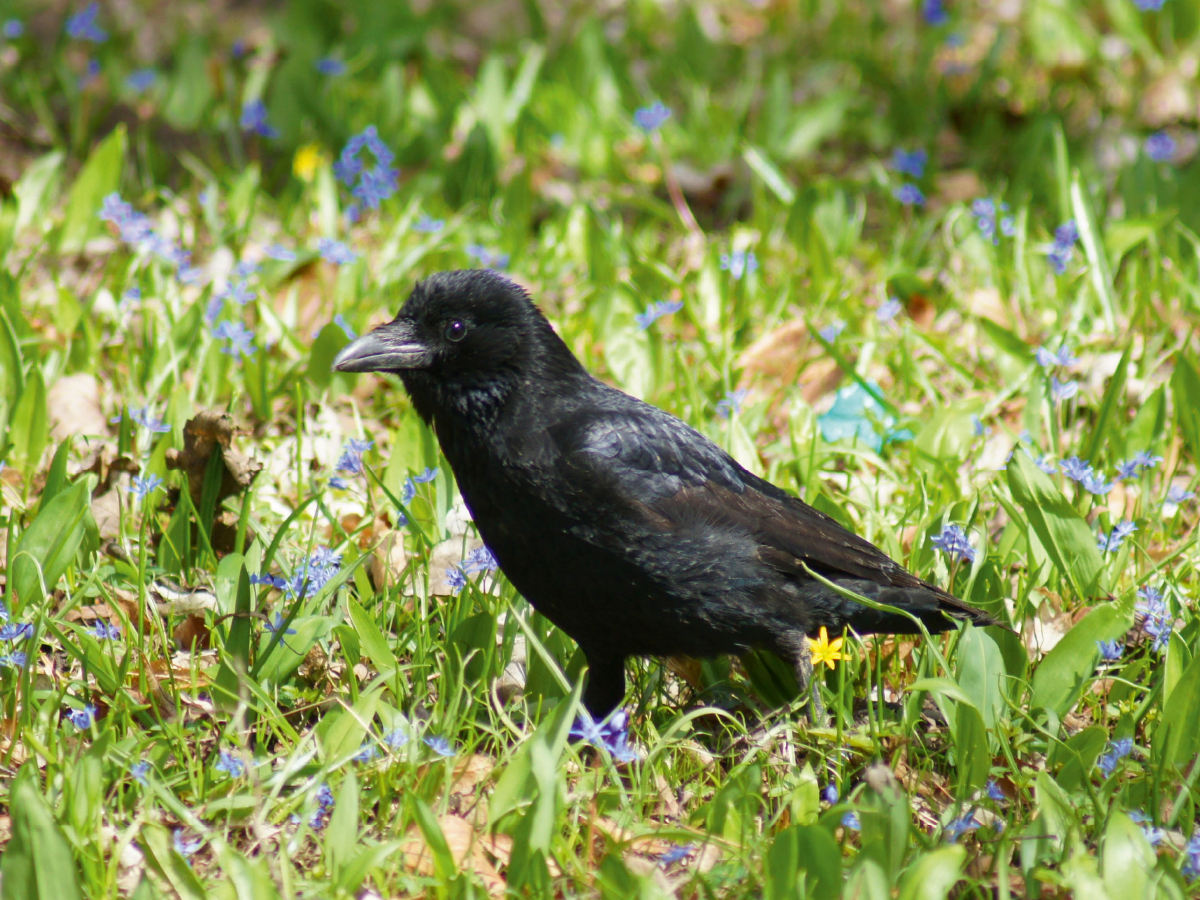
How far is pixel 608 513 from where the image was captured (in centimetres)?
288

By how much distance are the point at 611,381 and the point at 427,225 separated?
3.43ft

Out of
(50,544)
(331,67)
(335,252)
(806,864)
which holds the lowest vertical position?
(806,864)

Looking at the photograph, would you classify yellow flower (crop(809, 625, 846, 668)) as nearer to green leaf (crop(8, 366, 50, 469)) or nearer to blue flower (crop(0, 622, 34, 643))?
blue flower (crop(0, 622, 34, 643))

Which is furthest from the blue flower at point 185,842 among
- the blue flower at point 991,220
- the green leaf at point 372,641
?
the blue flower at point 991,220

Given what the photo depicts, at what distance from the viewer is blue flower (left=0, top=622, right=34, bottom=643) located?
274 centimetres

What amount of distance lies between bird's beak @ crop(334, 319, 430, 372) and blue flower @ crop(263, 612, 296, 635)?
603 mm

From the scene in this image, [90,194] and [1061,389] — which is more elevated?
[90,194]

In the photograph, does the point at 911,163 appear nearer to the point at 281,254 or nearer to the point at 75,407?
the point at 281,254

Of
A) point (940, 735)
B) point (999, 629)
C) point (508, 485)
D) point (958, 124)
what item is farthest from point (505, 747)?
point (958, 124)

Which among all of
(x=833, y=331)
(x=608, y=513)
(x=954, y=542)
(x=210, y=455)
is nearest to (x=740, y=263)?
(x=833, y=331)

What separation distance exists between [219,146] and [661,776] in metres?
4.22

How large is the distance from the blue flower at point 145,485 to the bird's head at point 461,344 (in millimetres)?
586

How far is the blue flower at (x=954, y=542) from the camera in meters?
3.15

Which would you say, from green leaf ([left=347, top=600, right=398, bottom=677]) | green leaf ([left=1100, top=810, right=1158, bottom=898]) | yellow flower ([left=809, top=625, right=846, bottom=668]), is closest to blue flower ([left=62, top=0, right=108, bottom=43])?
green leaf ([left=347, top=600, right=398, bottom=677])
